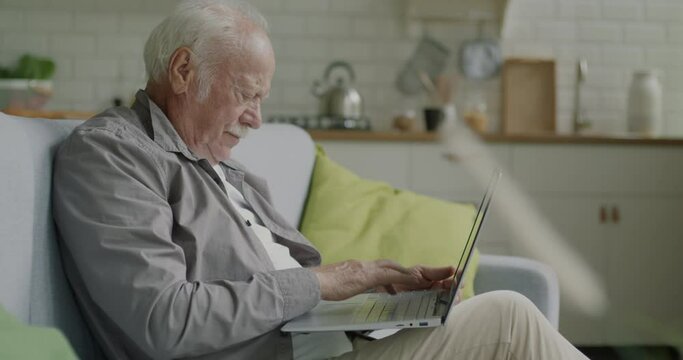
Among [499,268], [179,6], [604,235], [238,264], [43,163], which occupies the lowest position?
[604,235]

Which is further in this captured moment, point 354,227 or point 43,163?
Result: point 354,227

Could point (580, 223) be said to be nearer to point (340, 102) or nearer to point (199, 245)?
point (340, 102)

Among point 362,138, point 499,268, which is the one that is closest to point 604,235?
point 362,138

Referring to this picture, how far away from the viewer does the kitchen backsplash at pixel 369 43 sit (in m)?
5.00

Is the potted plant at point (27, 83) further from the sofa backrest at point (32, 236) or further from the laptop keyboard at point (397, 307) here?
the laptop keyboard at point (397, 307)

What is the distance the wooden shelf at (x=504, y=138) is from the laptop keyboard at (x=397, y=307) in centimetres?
249

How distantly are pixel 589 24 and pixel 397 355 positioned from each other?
3.89 metres

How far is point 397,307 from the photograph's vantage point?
1.85 m

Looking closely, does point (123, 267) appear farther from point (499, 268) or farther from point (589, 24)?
point (589, 24)

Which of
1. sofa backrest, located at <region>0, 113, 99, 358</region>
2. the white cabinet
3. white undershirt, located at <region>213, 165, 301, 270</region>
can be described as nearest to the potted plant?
the white cabinet

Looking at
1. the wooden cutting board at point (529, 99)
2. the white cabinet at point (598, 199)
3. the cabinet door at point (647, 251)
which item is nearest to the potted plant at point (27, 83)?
the white cabinet at point (598, 199)

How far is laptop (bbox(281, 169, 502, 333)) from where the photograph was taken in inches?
64.0

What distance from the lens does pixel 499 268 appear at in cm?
272

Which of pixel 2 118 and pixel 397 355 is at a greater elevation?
pixel 2 118
